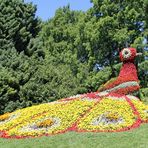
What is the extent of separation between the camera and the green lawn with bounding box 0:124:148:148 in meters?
15.3

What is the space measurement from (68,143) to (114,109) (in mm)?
3920

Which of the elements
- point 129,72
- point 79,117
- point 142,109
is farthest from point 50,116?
point 129,72

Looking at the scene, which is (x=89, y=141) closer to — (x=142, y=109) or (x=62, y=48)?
(x=142, y=109)

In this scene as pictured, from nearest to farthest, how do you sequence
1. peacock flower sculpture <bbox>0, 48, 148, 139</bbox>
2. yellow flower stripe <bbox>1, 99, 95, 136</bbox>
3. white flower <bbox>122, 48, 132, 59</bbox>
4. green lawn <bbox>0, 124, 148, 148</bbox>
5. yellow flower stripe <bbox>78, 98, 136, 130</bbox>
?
green lawn <bbox>0, 124, 148, 148</bbox>, yellow flower stripe <bbox>78, 98, 136, 130</bbox>, peacock flower sculpture <bbox>0, 48, 148, 139</bbox>, yellow flower stripe <bbox>1, 99, 95, 136</bbox>, white flower <bbox>122, 48, 132, 59</bbox>

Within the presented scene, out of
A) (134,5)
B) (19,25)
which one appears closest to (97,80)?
(134,5)

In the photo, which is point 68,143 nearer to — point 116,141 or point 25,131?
point 116,141

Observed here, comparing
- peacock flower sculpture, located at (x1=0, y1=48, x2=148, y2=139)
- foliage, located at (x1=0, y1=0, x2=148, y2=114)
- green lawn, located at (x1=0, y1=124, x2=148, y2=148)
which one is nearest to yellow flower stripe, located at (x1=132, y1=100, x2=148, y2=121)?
peacock flower sculpture, located at (x1=0, y1=48, x2=148, y2=139)

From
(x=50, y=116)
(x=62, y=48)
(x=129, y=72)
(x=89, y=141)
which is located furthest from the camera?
(x=62, y=48)

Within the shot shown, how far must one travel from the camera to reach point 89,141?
15.9 metres

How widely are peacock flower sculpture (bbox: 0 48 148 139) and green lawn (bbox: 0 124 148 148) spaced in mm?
726

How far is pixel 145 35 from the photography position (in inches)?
1559

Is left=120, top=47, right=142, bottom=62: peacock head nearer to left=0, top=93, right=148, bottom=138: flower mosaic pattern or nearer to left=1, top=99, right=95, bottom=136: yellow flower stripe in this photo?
left=0, top=93, right=148, bottom=138: flower mosaic pattern

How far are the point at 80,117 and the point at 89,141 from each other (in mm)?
2987

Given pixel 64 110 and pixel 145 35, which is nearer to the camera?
pixel 64 110
